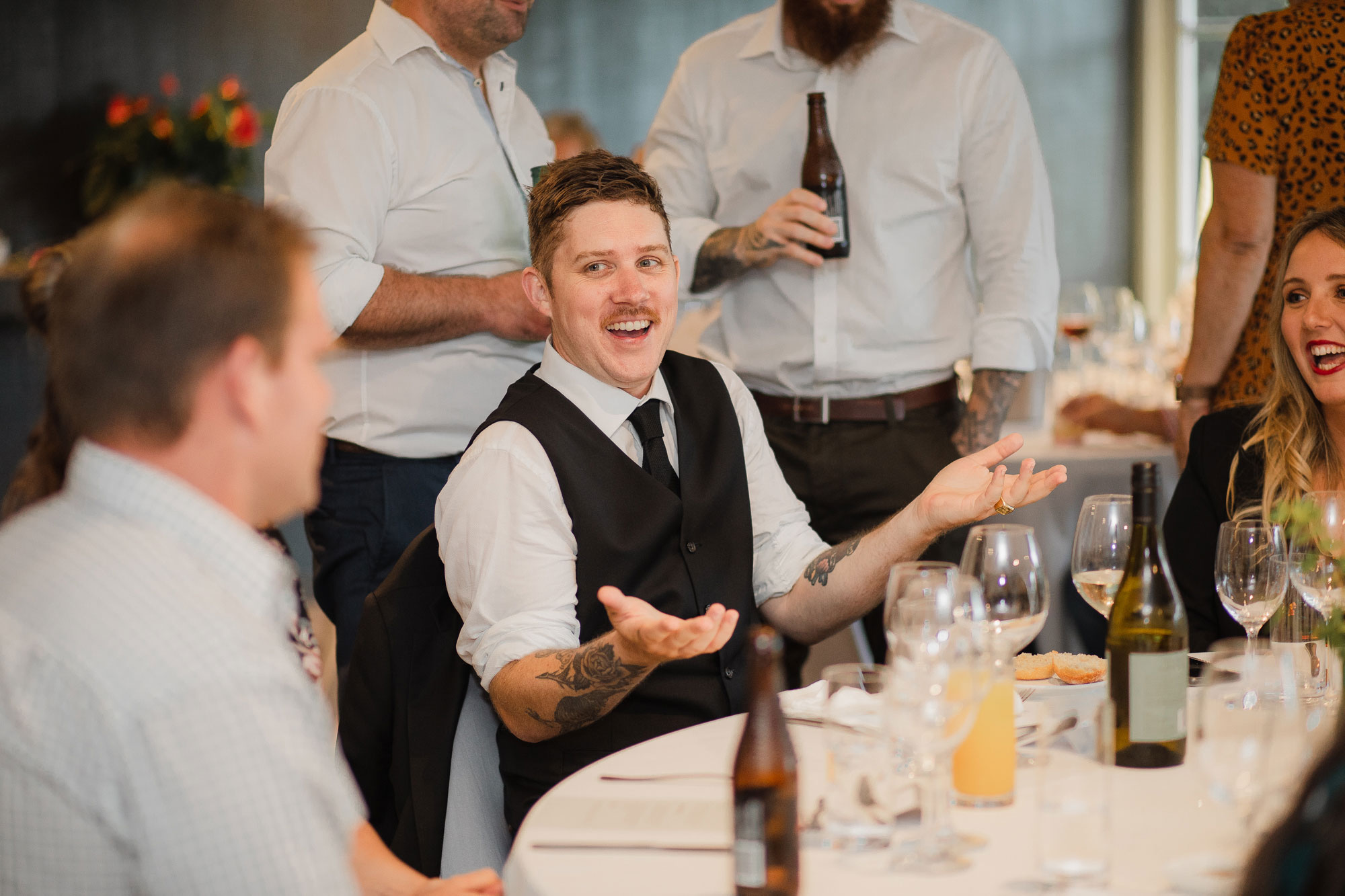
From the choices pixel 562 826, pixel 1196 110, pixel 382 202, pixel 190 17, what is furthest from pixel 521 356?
pixel 1196 110

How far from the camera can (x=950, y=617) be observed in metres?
1.22

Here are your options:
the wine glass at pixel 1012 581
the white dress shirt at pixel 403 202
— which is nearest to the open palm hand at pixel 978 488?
the wine glass at pixel 1012 581

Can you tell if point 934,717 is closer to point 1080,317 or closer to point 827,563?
point 827,563

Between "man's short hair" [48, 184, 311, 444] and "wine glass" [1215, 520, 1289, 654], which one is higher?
"man's short hair" [48, 184, 311, 444]

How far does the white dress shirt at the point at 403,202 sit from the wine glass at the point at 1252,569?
4.60 feet

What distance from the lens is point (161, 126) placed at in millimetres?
6016

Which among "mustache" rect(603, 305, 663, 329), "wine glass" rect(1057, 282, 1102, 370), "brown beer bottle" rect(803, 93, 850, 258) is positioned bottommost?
"wine glass" rect(1057, 282, 1102, 370)

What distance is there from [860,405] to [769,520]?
736mm

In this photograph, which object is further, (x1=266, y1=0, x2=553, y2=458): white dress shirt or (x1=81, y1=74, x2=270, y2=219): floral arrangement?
(x1=81, y1=74, x2=270, y2=219): floral arrangement

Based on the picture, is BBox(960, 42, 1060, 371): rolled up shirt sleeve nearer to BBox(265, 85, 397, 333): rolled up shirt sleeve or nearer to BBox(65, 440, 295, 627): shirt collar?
BBox(265, 85, 397, 333): rolled up shirt sleeve

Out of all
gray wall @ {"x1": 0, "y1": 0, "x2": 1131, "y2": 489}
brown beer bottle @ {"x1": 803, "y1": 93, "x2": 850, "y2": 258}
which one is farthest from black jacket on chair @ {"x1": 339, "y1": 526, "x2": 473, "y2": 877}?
gray wall @ {"x1": 0, "y1": 0, "x2": 1131, "y2": 489}

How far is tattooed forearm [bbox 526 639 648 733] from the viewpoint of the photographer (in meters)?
1.56

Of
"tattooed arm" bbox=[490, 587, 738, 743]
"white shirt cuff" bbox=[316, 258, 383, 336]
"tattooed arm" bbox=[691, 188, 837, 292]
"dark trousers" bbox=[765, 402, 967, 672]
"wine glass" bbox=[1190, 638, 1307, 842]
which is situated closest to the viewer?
"wine glass" bbox=[1190, 638, 1307, 842]

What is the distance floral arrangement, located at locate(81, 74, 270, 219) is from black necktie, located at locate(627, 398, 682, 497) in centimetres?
465
